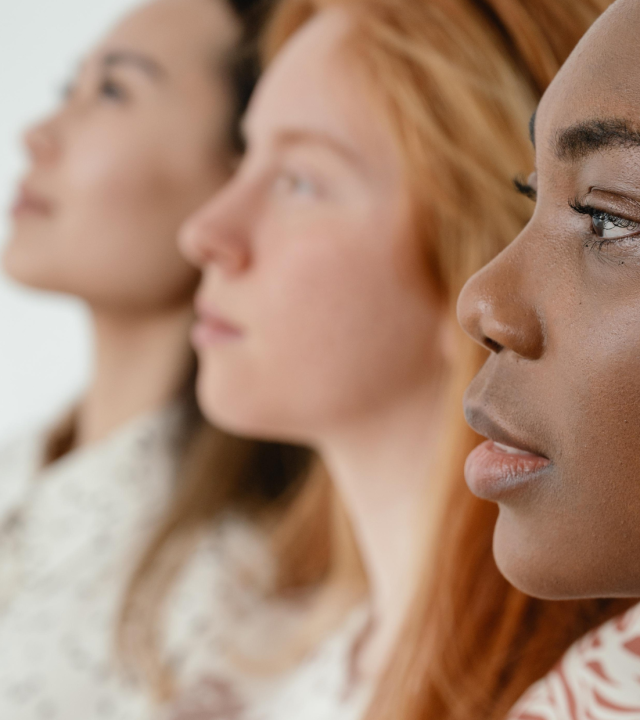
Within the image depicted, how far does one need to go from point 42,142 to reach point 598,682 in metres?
0.96

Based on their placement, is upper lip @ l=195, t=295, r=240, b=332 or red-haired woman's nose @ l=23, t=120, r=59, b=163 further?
red-haired woman's nose @ l=23, t=120, r=59, b=163

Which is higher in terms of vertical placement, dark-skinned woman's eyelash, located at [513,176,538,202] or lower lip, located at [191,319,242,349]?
dark-skinned woman's eyelash, located at [513,176,538,202]

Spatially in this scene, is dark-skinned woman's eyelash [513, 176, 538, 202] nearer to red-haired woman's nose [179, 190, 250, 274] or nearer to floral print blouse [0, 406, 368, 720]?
red-haired woman's nose [179, 190, 250, 274]

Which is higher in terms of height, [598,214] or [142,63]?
[598,214]

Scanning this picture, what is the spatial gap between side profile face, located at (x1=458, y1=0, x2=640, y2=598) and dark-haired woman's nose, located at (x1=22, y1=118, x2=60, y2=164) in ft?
2.93

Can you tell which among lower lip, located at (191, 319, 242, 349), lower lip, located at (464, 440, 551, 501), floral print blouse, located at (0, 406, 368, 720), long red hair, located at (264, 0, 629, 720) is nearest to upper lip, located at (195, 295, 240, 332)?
lower lip, located at (191, 319, 242, 349)

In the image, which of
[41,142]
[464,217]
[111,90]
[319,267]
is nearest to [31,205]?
[41,142]

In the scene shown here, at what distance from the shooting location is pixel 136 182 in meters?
1.08

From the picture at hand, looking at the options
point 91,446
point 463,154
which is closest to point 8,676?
point 91,446

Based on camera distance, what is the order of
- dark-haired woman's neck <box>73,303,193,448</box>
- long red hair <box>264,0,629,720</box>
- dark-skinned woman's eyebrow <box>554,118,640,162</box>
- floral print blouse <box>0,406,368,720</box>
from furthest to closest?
1. dark-haired woman's neck <box>73,303,193,448</box>
2. floral print blouse <box>0,406,368,720</box>
3. long red hair <box>264,0,629,720</box>
4. dark-skinned woman's eyebrow <box>554,118,640,162</box>

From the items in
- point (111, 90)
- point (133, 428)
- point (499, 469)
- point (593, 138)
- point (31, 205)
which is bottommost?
point (133, 428)

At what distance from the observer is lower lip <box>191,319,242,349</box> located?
2.64 feet

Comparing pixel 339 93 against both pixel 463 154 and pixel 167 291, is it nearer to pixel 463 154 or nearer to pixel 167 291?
pixel 463 154

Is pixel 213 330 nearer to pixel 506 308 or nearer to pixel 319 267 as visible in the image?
pixel 319 267
